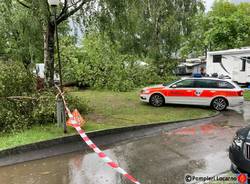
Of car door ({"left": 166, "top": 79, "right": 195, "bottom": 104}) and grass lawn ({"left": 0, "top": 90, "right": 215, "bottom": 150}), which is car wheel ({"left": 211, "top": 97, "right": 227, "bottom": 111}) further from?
car door ({"left": 166, "top": 79, "right": 195, "bottom": 104})

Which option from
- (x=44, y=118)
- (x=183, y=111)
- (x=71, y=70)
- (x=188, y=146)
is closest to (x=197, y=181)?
(x=188, y=146)

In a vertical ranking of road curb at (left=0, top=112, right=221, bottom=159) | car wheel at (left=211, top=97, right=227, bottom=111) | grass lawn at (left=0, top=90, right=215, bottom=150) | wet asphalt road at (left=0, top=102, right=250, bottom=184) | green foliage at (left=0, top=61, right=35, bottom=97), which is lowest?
wet asphalt road at (left=0, top=102, right=250, bottom=184)

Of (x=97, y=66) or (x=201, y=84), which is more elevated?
(x=97, y=66)

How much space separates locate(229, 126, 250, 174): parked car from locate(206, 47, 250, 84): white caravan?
1552 centimetres

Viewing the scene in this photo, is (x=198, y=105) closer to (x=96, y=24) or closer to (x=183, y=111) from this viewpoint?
(x=183, y=111)

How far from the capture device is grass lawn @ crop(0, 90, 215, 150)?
6867 mm

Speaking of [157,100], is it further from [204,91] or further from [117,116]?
[117,116]

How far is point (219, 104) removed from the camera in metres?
11.3

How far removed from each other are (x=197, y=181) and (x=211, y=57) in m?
18.6

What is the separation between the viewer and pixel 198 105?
11.8m

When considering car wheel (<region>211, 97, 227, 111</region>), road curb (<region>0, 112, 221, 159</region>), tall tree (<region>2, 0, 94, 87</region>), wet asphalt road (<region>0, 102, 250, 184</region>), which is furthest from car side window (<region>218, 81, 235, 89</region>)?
tall tree (<region>2, 0, 94, 87</region>)

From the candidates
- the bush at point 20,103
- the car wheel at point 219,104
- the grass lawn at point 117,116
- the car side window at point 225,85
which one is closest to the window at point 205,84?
the car side window at point 225,85

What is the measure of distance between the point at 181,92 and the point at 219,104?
1.73 meters

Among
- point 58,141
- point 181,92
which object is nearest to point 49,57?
point 58,141
